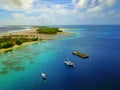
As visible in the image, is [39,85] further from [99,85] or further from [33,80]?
[99,85]

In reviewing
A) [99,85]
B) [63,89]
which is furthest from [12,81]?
[99,85]

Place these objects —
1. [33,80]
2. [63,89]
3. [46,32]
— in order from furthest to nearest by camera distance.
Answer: [46,32], [33,80], [63,89]

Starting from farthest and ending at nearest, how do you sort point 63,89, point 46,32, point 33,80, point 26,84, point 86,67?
point 46,32 < point 86,67 < point 33,80 < point 26,84 < point 63,89

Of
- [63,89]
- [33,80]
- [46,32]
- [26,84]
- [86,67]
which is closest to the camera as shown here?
[63,89]

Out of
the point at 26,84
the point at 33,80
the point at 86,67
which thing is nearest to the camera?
the point at 26,84

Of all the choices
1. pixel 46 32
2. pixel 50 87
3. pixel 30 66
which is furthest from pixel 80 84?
pixel 46 32

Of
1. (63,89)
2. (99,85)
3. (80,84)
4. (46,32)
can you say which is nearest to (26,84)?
(63,89)

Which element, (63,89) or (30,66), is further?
(30,66)

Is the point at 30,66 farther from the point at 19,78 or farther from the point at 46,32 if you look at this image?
the point at 46,32

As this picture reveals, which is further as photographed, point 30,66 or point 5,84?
point 30,66
